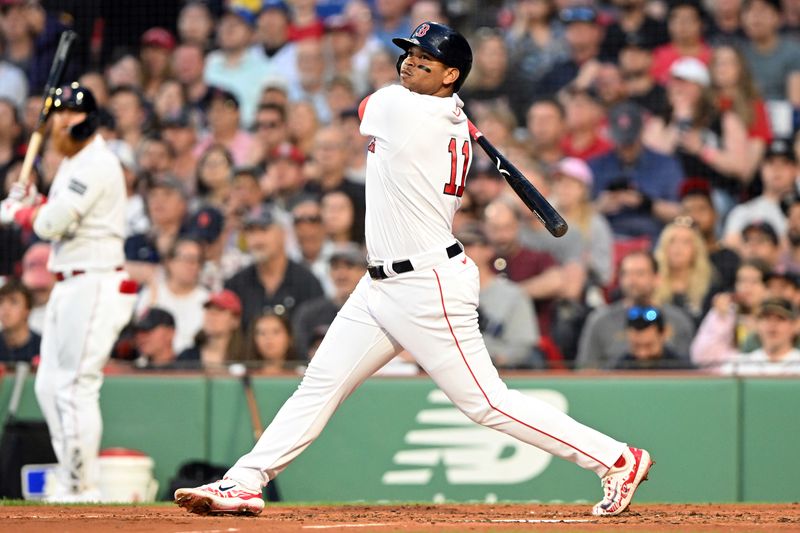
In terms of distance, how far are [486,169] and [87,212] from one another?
12.7 ft

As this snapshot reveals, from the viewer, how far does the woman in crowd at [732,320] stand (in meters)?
8.64

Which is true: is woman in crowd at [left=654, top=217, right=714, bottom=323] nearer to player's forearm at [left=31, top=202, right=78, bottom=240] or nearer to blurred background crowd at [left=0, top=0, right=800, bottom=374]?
blurred background crowd at [left=0, top=0, right=800, bottom=374]

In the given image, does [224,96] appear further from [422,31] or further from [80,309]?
[422,31]

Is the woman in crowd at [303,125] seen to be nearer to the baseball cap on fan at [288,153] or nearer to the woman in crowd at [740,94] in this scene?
the baseball cap on fan at [288,153]

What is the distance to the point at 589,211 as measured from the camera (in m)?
9.64

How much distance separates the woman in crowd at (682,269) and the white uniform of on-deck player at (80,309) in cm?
382

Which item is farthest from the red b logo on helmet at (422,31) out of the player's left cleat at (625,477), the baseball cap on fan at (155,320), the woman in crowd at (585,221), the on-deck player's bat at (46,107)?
the woman in crowd at (585,221)

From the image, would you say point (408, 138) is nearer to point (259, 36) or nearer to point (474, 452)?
point (474, 452)

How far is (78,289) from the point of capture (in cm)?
705

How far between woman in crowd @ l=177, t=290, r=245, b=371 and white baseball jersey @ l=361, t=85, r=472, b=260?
3812 millimetres

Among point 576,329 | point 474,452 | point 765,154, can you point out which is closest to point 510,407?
point 474,452

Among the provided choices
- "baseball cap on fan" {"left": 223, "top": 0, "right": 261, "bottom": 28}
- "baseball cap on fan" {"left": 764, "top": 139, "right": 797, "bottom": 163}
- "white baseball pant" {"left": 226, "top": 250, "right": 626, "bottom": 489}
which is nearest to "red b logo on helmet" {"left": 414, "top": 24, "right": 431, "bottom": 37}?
"white baseball pant" {"left": 226, "top": 250, "right": 626, "bottom": 489}

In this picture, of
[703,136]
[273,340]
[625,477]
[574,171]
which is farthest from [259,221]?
[625,477]

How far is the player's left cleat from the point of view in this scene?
530 cm
